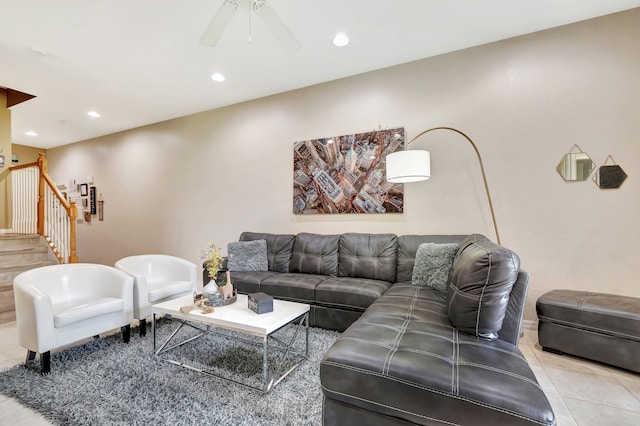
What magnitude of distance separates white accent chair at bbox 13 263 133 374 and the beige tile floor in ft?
1.23

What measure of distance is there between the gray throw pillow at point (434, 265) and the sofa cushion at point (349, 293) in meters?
0.35

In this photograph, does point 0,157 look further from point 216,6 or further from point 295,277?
point 295,277

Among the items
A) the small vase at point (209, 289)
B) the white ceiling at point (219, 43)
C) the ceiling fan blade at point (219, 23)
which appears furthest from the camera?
the white ceiling at point (219, 43)

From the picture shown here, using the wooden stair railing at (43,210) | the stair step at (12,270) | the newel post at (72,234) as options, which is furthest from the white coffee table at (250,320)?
the wooden stair railing at (43,210)

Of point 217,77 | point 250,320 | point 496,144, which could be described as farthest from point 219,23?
point 496,144

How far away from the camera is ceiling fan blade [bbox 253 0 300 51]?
2.01m

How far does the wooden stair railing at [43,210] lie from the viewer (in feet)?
13.9

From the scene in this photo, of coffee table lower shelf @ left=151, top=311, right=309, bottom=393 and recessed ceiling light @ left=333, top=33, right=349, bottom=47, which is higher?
recessed ceiling light @ left=333, top=33, right=349, bottom=47

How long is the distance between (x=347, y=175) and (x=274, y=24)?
1934 mm

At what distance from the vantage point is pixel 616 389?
1885 mm

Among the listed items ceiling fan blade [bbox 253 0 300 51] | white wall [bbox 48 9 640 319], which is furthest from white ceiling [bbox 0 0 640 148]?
ceiling fan blade [bbox 253 0 300 51]

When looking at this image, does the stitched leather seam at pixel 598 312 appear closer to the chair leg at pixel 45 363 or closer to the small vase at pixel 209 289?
the small vase at pixel 209 289

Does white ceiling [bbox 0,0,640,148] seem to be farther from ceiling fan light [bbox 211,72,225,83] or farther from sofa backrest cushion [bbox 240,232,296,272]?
sofa backrest cushion [bbox 240,232,296,272]

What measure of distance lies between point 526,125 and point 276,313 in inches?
117
